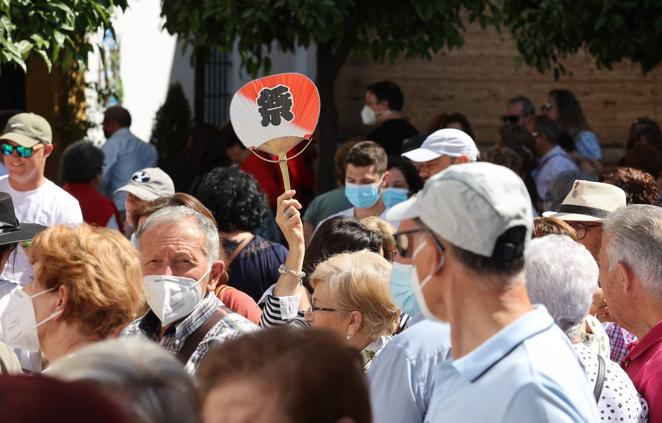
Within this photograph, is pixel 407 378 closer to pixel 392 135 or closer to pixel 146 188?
pixel 146 188

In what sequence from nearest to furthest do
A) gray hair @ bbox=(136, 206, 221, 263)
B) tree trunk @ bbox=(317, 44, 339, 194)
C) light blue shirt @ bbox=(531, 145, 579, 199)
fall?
gray hair @ bbox=(136, 206, 221, 263), light blue shirt @ bbox=(531, 145, 579, 199), tree trunk @ bbox=(317, 44, 339, 194)

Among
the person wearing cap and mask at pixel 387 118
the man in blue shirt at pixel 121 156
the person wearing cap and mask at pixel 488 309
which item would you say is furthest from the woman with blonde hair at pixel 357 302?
the man in blue shirt at pixel 121 156

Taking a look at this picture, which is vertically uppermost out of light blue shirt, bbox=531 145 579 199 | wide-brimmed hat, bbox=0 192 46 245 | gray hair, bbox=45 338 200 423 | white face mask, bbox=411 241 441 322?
gray hair, bbox=45 338 200 423

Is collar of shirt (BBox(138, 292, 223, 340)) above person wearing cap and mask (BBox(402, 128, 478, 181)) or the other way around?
the other way around

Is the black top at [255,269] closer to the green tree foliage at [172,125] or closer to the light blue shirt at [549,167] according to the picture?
the light blue shirt at [549,167]

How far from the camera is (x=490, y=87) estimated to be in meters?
17.2

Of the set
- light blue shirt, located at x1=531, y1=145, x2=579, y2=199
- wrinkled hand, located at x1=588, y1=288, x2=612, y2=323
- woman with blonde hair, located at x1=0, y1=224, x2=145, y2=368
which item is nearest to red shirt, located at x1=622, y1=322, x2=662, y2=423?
wrinkled hand, located at x1=588, y1=288, x2=612, y2=323

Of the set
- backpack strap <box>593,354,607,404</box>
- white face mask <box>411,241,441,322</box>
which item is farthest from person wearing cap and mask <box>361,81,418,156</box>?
white face mask <box>411,241,441,322</box>

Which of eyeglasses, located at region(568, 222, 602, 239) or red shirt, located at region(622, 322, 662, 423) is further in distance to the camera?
eyeglasses, located at region(568, 222, 602, 239)

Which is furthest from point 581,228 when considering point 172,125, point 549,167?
point 172,125

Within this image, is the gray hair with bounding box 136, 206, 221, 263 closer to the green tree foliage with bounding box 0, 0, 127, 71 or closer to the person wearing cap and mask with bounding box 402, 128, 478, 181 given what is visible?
the person wearing cap and mask with bounding box 402, 128, 478, 181

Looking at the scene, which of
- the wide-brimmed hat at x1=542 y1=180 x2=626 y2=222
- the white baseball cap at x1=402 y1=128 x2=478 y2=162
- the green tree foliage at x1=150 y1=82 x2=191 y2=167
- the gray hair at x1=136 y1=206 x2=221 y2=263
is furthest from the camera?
the green tree foliage at x1=150 y1=82 x2=191 y2=167

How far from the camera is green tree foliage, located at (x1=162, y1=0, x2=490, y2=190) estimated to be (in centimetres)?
915

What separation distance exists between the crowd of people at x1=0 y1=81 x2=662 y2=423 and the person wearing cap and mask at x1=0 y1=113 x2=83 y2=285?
1.60 feet
